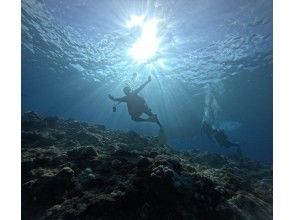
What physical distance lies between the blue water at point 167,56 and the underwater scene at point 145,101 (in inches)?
2.2

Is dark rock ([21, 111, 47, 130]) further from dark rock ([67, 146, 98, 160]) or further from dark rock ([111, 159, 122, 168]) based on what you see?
dark rock ([111, 159, 122, 168])

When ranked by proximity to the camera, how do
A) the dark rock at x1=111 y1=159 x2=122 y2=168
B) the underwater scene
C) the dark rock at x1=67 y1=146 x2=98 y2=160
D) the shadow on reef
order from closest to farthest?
the shadow on reef < the underwater scene < the dark rock at x1=111 y1=159 x2=122 y2=168 < the dark rock at x1=67 y1=146 x2=98 y2=160

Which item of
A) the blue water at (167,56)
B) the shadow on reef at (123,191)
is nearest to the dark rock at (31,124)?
Result: the shadow on reef at (123,191)

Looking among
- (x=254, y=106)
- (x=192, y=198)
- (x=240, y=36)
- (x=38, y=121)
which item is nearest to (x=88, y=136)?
(x=38, y=121)

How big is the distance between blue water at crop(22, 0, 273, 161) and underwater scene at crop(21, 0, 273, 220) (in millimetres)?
57

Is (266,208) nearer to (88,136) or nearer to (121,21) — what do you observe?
(88,136)

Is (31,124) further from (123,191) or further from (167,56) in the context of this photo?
(167,56)

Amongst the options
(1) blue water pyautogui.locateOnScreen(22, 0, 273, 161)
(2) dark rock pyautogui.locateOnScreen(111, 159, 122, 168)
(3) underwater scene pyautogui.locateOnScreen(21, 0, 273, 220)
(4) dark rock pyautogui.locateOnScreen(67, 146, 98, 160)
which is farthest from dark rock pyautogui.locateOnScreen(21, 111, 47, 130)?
(1) blue water pyautogui.locateOnScreen(22, 0, 273, 161)

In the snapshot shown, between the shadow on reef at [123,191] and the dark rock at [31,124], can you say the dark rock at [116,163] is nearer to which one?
the shadow on reef at [123,191]

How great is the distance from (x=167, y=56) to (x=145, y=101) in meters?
2.86

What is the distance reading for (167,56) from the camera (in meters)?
11.6

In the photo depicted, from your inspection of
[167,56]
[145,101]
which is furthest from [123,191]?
[167,56]

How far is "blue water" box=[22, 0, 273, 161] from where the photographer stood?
347 inches

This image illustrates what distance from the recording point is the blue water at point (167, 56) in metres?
8.80
